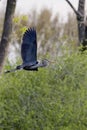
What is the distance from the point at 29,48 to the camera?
31.2 feet

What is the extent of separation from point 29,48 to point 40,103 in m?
1.04

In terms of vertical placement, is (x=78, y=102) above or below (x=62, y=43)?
below

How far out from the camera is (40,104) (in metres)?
10.0

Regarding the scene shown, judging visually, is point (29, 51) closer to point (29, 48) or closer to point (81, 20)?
point (29, 48)

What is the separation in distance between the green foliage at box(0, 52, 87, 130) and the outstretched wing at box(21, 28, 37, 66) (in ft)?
2.40

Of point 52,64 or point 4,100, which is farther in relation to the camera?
point 52,64

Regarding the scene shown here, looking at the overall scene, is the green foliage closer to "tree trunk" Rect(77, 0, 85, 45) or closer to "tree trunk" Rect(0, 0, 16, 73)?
"tree trunk" Rect(0, 0, 16, 73)

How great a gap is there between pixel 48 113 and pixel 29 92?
472mm

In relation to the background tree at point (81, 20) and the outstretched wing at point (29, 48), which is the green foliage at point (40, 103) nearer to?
the outstretched wing at point (29, 48)

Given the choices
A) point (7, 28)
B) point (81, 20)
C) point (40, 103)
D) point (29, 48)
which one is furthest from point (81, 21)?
point (29, 48)

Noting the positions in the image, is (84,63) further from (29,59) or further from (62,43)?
(29,59)

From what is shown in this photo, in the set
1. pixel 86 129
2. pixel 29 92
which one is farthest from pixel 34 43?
pixel 86 129

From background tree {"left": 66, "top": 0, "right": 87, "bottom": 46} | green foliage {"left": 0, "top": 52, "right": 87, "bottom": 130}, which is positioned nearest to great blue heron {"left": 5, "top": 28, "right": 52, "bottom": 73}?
green foliage {"left": 0, "top": 52, "right": 87, "bottom": 130}

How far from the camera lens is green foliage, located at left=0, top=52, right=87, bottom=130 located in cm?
987
